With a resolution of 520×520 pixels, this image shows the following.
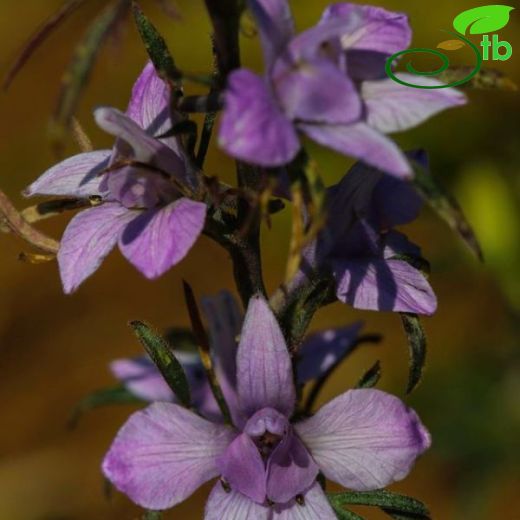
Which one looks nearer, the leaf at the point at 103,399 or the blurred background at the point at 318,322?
the leaf at the point at 103,399

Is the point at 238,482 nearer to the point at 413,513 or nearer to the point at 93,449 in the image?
the point at 413,513

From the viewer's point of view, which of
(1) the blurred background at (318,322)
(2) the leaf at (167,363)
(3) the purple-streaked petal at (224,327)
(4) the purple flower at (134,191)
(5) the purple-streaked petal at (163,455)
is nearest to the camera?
(4) the purple flower at (134,191)

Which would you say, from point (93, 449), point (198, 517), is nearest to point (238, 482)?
point (198, 517)

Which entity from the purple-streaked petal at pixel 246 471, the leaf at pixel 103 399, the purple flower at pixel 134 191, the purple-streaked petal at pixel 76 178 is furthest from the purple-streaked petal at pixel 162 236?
the leaf at pixel 103 399

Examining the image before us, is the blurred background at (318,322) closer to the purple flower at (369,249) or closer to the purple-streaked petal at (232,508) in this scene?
the purple flower at (369,249)

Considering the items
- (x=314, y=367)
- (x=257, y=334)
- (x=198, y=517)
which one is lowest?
(x=198, y=517)

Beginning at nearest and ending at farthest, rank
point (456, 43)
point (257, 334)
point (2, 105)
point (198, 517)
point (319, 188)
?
point (319, 188), point (257, 334), point (456, 43), point (198, 517), point (2, 105)
